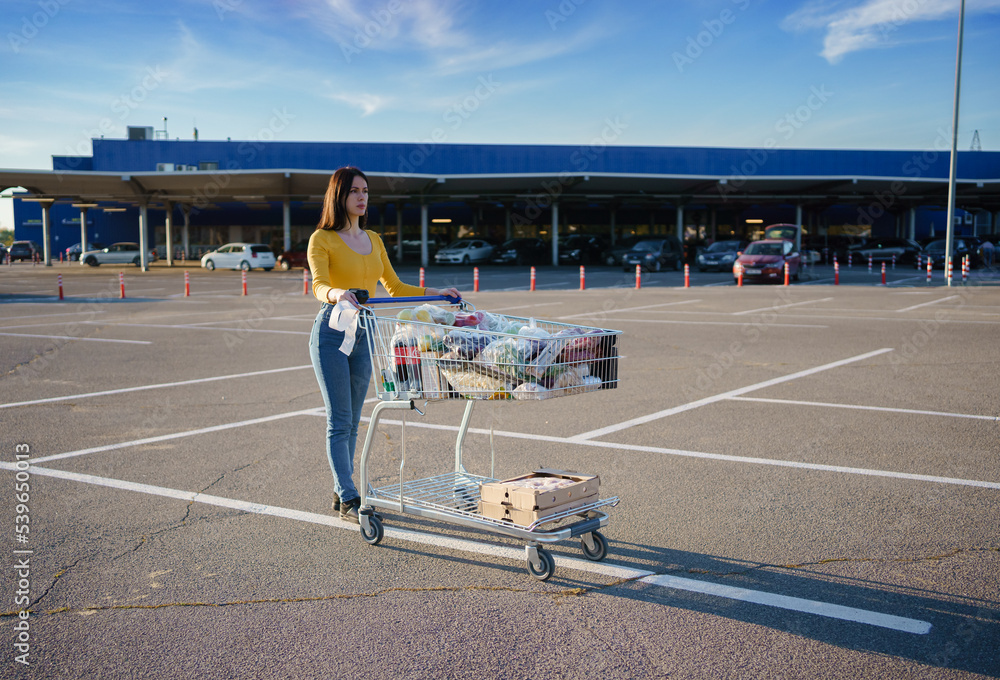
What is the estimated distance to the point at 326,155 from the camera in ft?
185

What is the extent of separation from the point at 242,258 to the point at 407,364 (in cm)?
4315

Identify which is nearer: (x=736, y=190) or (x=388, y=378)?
(x=388, y=378)

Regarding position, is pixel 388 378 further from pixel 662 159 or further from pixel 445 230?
pixel 445 230

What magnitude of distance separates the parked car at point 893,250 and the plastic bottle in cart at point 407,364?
1646 inches

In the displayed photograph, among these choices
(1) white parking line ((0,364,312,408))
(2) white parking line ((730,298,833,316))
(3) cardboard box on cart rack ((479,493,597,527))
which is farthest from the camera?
(2) white parking line ((730,298,833,316))

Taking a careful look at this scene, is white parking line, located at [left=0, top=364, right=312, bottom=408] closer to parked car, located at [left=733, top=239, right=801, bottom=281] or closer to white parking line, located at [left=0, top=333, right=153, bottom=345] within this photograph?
white parking line, located at [left=0, top=333, right=153, bottom=345]

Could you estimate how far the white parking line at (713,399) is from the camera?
7051mm

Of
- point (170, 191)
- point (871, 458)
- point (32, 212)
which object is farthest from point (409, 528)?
point (32, 212)

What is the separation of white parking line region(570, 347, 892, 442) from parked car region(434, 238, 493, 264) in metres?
35.7

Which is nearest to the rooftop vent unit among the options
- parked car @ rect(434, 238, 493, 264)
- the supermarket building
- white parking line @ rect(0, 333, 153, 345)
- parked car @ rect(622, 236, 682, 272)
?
the supermarket building

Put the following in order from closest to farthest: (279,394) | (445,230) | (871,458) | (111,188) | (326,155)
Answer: (871,458) < (279,394) < (111,188) < (326,155) < (445,230)

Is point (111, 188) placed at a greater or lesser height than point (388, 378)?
greater

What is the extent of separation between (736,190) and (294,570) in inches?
1875

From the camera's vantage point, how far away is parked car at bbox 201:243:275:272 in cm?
4491
